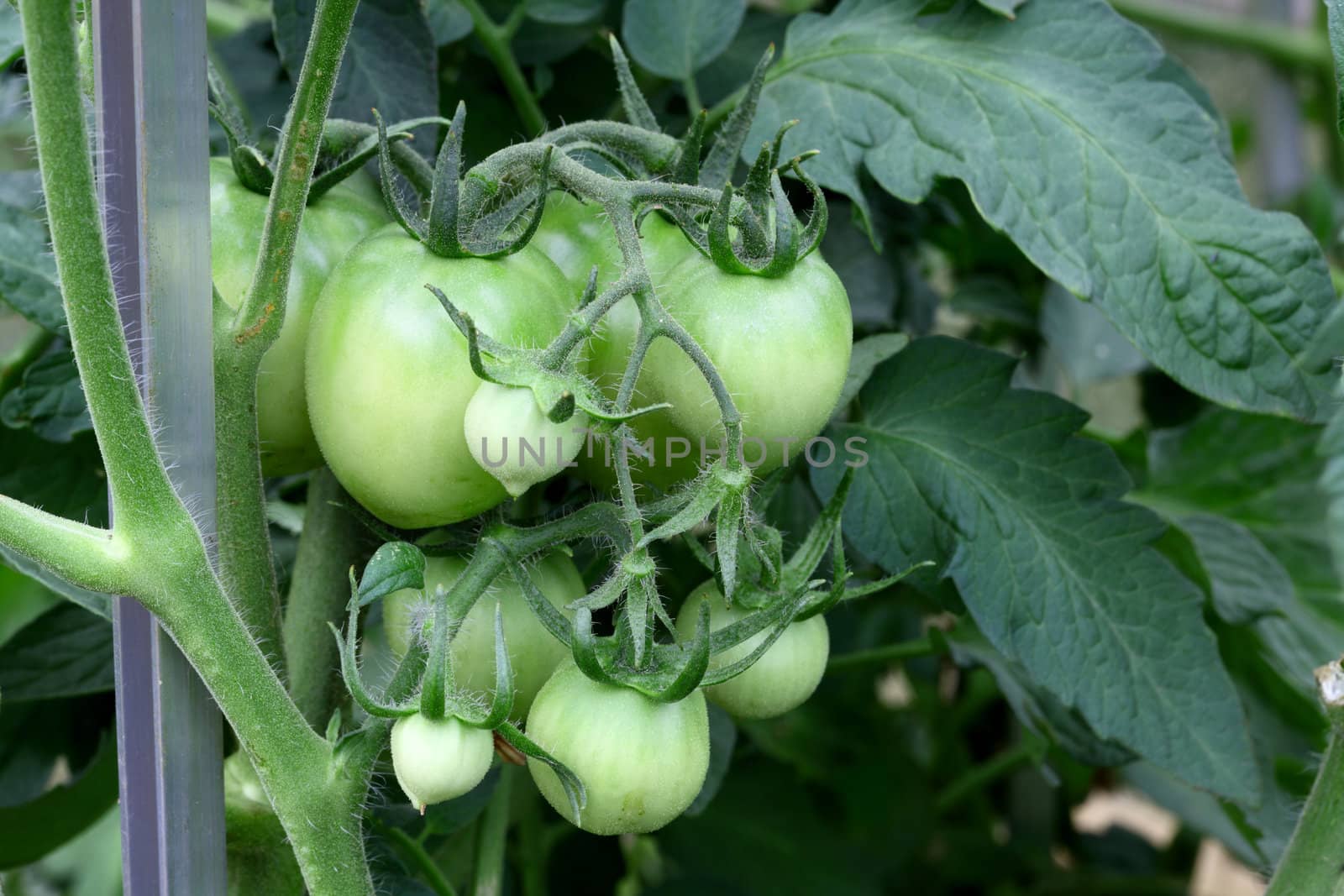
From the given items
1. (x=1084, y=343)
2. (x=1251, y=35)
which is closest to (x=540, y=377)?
(x=1084, y=343)

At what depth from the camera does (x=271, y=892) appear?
39cm

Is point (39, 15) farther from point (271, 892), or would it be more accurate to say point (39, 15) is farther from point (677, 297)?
point (271, 892)

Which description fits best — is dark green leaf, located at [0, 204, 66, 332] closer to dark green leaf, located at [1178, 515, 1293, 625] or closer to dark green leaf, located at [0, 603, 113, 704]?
dark green leaf, located at [0, 603, 113, 704]

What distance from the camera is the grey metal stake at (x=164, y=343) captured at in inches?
12.1

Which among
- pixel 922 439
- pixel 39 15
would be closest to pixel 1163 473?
pixel 922 439

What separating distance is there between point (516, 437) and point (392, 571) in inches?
2.1

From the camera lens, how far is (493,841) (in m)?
0.47

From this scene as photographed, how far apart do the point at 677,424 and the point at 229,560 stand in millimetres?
130

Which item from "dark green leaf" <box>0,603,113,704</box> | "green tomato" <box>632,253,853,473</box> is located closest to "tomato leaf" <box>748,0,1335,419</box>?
"green tomato" <box>632,253,853,473</box>

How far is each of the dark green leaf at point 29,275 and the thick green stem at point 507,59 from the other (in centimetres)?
19

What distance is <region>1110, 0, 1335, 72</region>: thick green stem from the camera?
3.77 feet

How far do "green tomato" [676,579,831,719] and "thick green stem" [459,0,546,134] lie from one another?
0.25m

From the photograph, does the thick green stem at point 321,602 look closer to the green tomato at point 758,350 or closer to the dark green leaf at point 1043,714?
the green tomato at point 758,350

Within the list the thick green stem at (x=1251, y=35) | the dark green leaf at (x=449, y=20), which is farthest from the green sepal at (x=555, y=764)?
the thick green stem at (x=1251, y=35)
